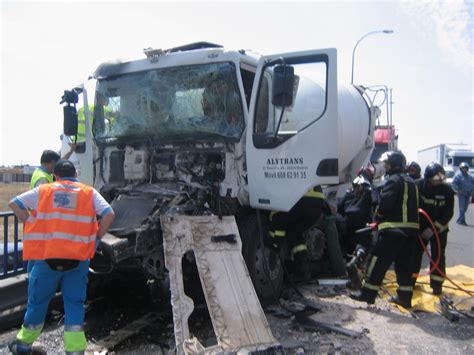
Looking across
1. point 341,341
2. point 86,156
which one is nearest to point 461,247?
point 341,341

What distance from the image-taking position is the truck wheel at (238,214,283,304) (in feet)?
15.4

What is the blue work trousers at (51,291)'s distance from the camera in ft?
11.4

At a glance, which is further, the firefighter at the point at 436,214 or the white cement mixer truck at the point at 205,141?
the firefighter at the point at 436,214

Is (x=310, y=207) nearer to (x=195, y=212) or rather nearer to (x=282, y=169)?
(x=282, y=169)

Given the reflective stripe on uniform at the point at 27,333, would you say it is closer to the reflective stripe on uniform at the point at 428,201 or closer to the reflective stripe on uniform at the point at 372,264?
the reflective stripe on uniform at the point at 372,264

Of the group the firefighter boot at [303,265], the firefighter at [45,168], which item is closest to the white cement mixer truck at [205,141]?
the firefighter boot at [303,265]

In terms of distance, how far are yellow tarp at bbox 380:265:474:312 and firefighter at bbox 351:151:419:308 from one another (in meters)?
0.32

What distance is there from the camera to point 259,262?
4.81 metres

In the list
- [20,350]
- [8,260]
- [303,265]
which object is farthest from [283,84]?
[8,260]

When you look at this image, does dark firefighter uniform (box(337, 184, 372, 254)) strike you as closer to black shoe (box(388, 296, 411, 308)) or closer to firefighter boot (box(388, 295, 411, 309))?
black shoe (box(388, 296, 411, 308))

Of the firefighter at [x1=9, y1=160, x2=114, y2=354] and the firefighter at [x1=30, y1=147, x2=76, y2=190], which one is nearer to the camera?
the firefighter at [x1=9, y1=160, x2=114, y2=354]

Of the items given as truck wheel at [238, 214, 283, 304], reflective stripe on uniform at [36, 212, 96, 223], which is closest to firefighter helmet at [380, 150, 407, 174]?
truck wheel at [238, 214, 283, 304]

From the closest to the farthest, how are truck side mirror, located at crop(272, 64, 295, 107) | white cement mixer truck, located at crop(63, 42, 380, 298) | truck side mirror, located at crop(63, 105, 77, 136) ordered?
truck side mirror, located at crop(272, 64, 295, 107) → white cement mixer truck, located at crop(63, 42, 380, 298) → truck side mirror, located at crop(63, 105, 77, 136)

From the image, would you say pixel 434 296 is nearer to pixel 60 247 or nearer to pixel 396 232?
pixel 396 232
